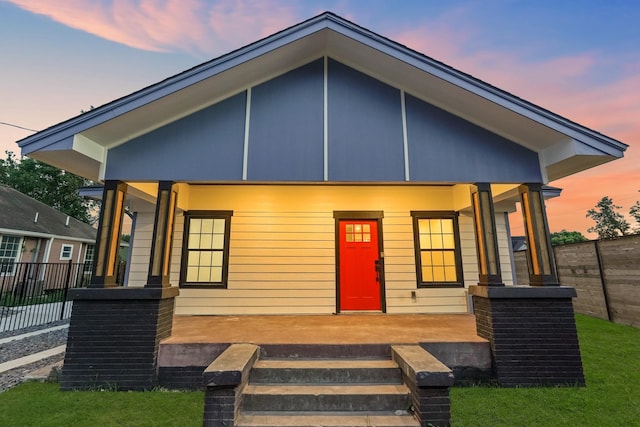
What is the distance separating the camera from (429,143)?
4773 mm

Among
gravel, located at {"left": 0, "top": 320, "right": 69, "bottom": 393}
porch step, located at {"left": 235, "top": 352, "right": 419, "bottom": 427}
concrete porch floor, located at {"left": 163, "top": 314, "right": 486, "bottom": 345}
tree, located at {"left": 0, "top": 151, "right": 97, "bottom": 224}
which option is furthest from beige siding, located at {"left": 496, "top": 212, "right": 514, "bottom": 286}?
tree, located at {"left": 0, "top": 151, "right": 97, "bottom": 224}

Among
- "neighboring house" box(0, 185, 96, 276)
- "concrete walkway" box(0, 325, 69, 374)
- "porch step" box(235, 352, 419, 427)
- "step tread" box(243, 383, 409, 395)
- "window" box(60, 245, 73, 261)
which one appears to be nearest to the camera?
"porch step" box(235, 352, 419, 427)

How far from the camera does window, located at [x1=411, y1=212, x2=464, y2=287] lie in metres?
6.80

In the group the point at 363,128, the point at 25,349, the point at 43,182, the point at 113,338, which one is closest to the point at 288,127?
the point at 363,128

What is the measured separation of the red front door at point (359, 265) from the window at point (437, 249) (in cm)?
106

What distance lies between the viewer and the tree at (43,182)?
25266 millimetres

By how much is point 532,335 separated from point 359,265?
349 cm

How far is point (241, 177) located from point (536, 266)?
4925 mm

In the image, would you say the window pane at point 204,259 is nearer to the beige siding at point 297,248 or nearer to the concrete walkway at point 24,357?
the beige siding at point 297,248

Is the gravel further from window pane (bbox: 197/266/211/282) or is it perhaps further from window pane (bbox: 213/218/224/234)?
window pane (bbox: 213/218/224/234)

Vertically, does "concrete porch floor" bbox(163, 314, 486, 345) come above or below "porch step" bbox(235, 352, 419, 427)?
above

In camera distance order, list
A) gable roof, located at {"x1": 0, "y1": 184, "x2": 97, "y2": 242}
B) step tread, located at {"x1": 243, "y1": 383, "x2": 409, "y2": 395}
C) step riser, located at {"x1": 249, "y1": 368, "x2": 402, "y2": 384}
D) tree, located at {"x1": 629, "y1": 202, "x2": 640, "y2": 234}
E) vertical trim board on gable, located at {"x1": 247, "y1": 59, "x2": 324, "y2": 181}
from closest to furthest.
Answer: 1. step tread, located at {"x1": 243, "y1": 383, "x2": 409, "y2": 395}
2. step riser, located at {"x1": 249, "y1": 368, "x2": 402, "y2": 384}
3. vertical trim board on gable, located at {"x1": 247, "y1": 59, "x2": 324, "y2": 181}
4. gable roof, located at {"x1": 0, "y1": 184, "x2": 97, "y2": 242}
5. tree, located at {"x1": 629, "y1": 202, "x2": 640, "y2": 234}

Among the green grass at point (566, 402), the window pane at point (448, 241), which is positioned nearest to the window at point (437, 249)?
the window pane at point (448, 241)

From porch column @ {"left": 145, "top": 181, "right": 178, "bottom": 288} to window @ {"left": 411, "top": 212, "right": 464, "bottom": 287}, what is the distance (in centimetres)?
535
